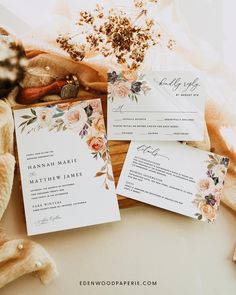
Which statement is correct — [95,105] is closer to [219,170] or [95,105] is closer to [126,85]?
[126,85]

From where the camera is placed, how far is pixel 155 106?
31.6 inches

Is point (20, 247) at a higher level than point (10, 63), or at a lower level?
lower

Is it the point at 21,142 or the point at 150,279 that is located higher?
the point at 21,142

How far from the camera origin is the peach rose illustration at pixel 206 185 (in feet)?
2.58

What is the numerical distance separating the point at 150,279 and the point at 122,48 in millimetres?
471

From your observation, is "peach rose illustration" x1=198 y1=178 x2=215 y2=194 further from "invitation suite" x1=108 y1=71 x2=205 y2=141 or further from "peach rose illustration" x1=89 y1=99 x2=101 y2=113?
"peach rose illustration" x1=89 y1=99 x2=101 y2=113

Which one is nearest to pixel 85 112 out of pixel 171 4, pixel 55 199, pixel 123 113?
pixel 123 113

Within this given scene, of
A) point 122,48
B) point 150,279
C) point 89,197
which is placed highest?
point 122,48

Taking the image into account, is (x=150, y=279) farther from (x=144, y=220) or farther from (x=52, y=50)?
(x=52, y=50)

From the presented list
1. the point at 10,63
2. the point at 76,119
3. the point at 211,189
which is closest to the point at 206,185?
the point at 211,189

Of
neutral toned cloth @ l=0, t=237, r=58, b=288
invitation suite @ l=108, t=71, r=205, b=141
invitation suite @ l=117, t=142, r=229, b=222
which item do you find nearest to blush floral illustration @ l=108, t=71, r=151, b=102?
invitation suite @ l=108, t=71, r=205, b=141

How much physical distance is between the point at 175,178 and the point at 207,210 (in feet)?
0.30

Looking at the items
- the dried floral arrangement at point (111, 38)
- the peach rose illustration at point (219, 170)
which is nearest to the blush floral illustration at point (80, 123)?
the dried floral arrangement at point (111, 38)

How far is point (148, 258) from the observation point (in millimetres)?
755
